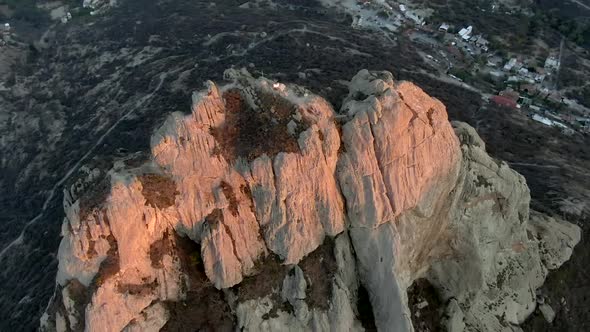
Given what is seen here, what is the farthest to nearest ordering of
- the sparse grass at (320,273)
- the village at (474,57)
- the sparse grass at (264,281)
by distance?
1. the village at (474,57)
2. the sparse grass at (320,273)
3. the sparse grass at (264,281)

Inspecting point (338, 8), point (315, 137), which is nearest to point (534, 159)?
point (315, 137)

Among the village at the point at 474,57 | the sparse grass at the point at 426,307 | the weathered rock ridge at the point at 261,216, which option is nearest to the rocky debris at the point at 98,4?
the village at the point at 474,57

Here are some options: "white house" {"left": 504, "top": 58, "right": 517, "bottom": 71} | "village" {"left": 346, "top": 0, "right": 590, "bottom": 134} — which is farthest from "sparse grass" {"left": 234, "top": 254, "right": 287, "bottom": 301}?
"white house" {"left": 504, "top": 58, "right": 517, "bottom": 71}

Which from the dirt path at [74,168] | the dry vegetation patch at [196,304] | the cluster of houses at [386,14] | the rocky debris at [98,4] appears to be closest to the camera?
the dry vegetation patch at [196,304]

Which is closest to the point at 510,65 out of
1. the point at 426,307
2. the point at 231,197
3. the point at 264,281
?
the point at 426,307

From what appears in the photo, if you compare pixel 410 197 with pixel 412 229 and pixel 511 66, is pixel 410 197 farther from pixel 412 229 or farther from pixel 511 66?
pixel 511 66

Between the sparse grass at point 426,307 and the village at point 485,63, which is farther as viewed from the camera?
the village at point 485,63

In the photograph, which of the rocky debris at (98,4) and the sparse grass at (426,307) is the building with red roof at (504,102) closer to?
the sparse grass at (426,307)
